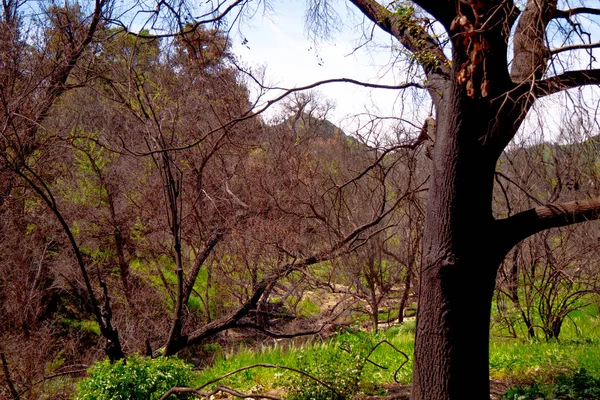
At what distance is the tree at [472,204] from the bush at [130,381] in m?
2.48

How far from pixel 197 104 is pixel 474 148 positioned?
11776 millimetres

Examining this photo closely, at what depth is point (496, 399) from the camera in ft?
17.9

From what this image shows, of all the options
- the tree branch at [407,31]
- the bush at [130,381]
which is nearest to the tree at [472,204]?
the tree branch at [407,31]

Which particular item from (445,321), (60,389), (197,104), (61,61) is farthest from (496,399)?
(197,104)

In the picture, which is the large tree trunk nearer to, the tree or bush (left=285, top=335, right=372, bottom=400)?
the tree

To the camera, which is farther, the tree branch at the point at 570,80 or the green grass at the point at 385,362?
the green grass at the point at 385,362

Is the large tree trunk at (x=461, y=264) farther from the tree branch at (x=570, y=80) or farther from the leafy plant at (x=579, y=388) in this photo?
the leafy plant at (x=579, y=388)

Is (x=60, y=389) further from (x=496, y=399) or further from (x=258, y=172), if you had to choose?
(x=258, y=172)

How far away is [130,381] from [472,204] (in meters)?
3.55

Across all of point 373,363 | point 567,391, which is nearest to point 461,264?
point 373,363

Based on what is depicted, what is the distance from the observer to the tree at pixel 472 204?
3.90 metres

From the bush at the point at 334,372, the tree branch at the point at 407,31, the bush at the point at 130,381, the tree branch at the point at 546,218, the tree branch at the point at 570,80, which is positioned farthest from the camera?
the bush at the point at 334,372

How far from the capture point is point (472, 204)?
4078 mm

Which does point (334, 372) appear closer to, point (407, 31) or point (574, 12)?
point (407, 31)
